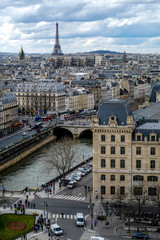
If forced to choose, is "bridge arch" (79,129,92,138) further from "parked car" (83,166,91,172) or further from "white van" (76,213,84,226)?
"white van" (76,213,84,226)

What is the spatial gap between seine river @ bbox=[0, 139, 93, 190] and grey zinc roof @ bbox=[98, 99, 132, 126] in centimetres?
1907

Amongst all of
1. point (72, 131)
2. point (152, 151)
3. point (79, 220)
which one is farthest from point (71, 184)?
point (72, 131)

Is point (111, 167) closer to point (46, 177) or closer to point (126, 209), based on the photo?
point (126, 209)

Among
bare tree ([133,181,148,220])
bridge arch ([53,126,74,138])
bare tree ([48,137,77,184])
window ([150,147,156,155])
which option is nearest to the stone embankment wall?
bridge arch ([53,126,74,138])

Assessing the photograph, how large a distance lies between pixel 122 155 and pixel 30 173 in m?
26.8

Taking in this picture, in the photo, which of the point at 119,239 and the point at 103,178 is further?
the point at 103,178

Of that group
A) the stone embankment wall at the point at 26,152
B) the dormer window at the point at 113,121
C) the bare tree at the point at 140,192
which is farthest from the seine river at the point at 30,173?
the dormer window at the point at 113,121

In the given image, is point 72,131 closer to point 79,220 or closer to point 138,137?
point 138,137

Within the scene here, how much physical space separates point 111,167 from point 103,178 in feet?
5.57

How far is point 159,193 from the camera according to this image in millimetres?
55844

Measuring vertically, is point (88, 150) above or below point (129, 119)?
below

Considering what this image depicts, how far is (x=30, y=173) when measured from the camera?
8069cm

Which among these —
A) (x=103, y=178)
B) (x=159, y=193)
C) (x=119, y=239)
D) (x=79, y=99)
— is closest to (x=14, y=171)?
(x=103, y=178)

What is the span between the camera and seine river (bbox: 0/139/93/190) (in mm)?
73812
